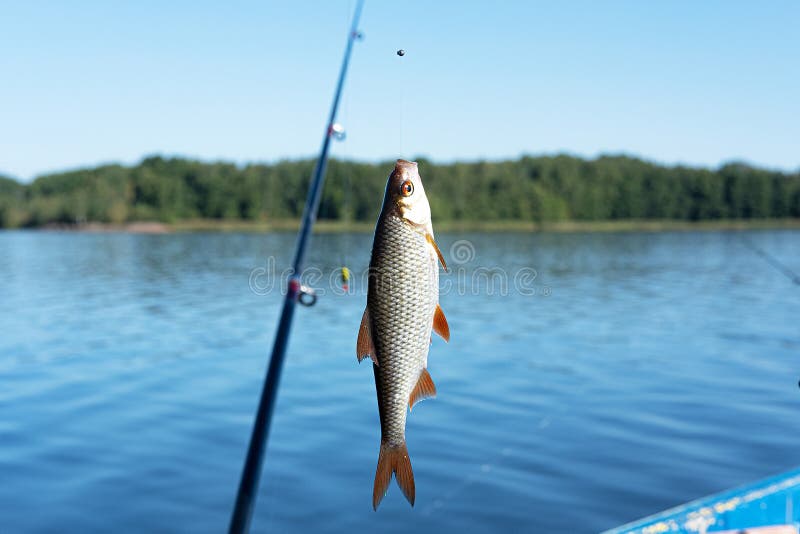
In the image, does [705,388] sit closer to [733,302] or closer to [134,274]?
[733,302]

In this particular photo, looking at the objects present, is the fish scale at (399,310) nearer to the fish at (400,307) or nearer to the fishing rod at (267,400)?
the fish at (400,307)

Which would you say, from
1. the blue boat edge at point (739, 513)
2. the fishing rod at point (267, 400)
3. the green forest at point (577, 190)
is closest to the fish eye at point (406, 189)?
the fishing rod at point (267, 400)

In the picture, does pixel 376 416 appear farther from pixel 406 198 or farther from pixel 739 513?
pixel 406 198

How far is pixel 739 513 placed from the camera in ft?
25.1

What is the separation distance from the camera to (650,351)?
1129 inches

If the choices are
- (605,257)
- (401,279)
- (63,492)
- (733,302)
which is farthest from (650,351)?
(605,257)

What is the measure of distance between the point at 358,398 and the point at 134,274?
45470mm

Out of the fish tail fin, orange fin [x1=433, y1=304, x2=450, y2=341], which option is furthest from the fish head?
the fish tail fin

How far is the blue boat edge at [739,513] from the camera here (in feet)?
24.3

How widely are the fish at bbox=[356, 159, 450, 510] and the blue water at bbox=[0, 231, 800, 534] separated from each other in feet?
Result: 22.9

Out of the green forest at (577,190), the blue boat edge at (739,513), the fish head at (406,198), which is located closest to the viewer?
the fish head at (406,198)

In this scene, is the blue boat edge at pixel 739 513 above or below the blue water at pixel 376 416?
above

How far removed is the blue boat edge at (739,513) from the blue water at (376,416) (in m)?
4.93

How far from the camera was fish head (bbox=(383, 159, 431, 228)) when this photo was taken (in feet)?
8.54
